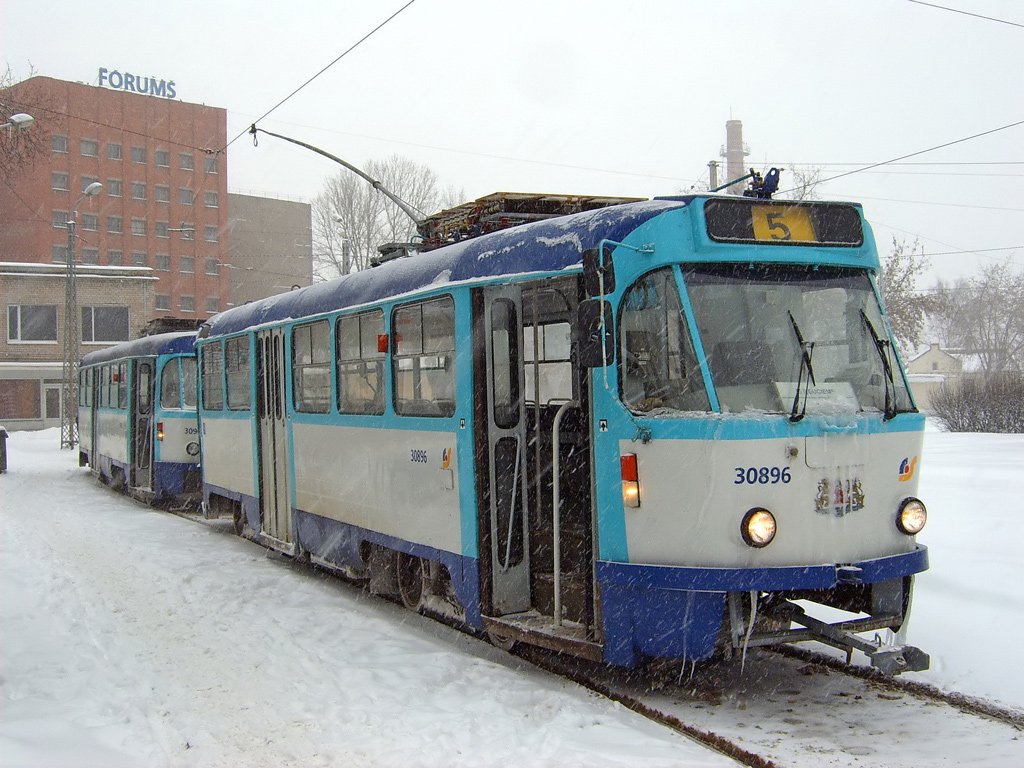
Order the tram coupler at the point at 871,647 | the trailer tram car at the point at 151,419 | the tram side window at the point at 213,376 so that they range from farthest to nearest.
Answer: the trailer tram car at the point at 151,419, the tram side window at the point at 213,376, the tram coupler at the point at 871,647

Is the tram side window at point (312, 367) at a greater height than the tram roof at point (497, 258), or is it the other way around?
the tram roof at point (497, 258)

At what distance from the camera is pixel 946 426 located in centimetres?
2589

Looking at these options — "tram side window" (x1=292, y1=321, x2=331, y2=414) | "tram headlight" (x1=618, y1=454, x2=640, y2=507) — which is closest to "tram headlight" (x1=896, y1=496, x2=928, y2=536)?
"tram headlight" (x1=618, y1=454, x2=640, y2=507)

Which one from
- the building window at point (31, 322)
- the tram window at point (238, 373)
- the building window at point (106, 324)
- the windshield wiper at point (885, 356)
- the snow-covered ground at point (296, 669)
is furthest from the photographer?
the building window at point (106, 324)

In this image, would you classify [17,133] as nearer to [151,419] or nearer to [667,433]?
[151,419]

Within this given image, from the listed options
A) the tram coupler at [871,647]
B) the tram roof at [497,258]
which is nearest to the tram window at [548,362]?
the tram roof at [497,258]

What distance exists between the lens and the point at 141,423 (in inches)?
680

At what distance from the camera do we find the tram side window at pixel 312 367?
30.3 feet

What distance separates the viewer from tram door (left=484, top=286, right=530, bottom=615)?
21.9 feet

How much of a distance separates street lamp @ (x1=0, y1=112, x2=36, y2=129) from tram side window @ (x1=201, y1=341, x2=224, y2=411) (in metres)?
3.32

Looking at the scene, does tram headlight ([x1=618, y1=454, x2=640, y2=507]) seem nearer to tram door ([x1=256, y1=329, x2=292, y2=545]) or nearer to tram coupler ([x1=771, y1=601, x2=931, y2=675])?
tram coupler ([x1=771, y1=601, x2=931, y2=675])

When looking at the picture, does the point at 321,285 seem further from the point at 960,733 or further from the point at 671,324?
the point at 960,733

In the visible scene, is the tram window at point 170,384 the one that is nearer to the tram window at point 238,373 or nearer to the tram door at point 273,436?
the tram window at point 238,373

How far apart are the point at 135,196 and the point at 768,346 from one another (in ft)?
202
